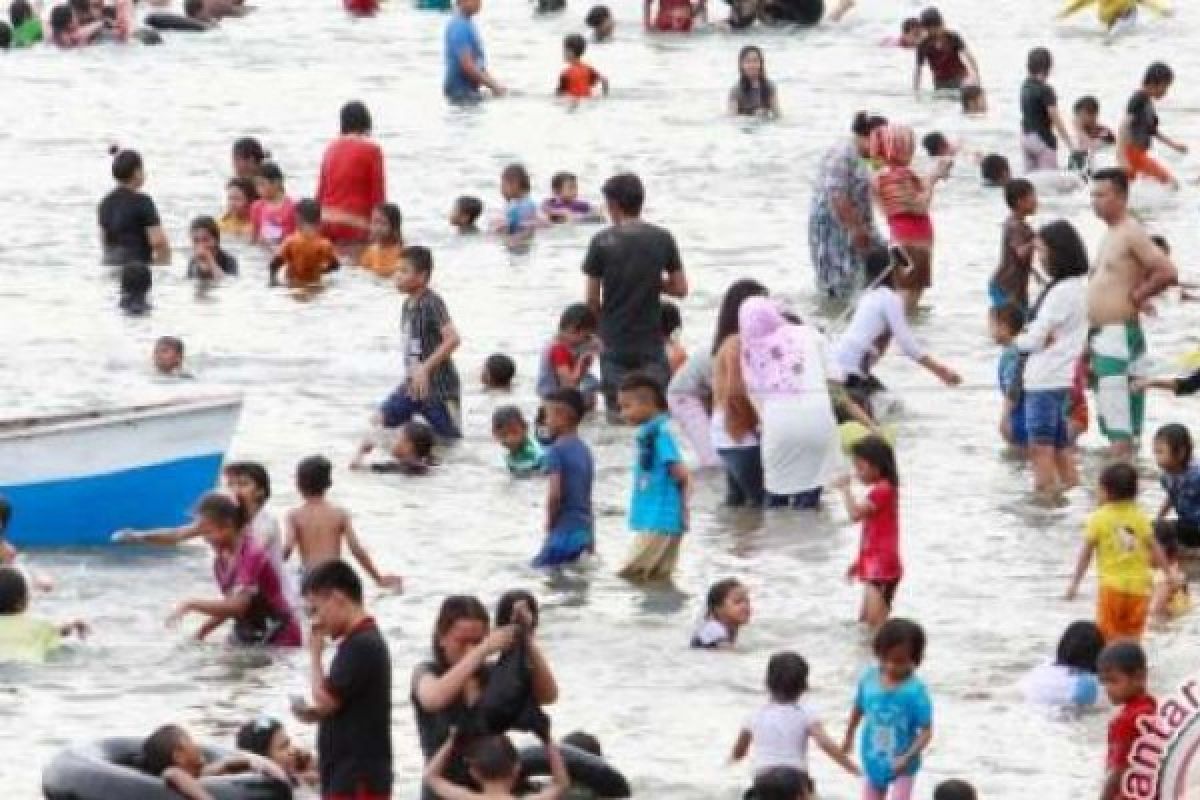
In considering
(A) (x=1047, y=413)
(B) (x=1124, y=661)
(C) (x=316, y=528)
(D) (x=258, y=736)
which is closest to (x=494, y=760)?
(D) (x=258, y=736)

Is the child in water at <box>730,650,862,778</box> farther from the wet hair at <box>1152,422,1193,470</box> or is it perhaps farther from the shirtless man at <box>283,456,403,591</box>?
the wet hair at <box>1152,422,1193,470</box>

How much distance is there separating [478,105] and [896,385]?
42.2 ft

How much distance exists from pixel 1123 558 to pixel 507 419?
15.8 ft

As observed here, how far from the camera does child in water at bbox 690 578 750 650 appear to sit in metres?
17.7

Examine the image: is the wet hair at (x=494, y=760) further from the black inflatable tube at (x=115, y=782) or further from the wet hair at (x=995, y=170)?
the wet hair at (x=995, y=170)

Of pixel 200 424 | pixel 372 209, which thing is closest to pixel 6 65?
pixel 372 209

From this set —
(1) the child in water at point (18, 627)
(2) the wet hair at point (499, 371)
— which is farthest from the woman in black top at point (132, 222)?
(1) the child in water at point (18, 627)

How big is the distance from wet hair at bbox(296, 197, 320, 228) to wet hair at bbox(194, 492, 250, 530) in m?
9.47

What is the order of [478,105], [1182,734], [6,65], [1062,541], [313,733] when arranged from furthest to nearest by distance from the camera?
[6,65]
[478,105]
[1062,541]
[313,733]
[1182,734]

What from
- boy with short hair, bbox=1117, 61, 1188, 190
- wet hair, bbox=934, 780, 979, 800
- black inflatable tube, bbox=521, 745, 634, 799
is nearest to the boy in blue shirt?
black inflatable tube, bbox=521, 745, 634, 799

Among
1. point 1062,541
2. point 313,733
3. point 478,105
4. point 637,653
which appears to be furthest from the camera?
point 478,105

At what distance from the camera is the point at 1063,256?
20359mm

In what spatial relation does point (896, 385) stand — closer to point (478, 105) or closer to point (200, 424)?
point (200, 424)

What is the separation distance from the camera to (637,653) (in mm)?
17766
